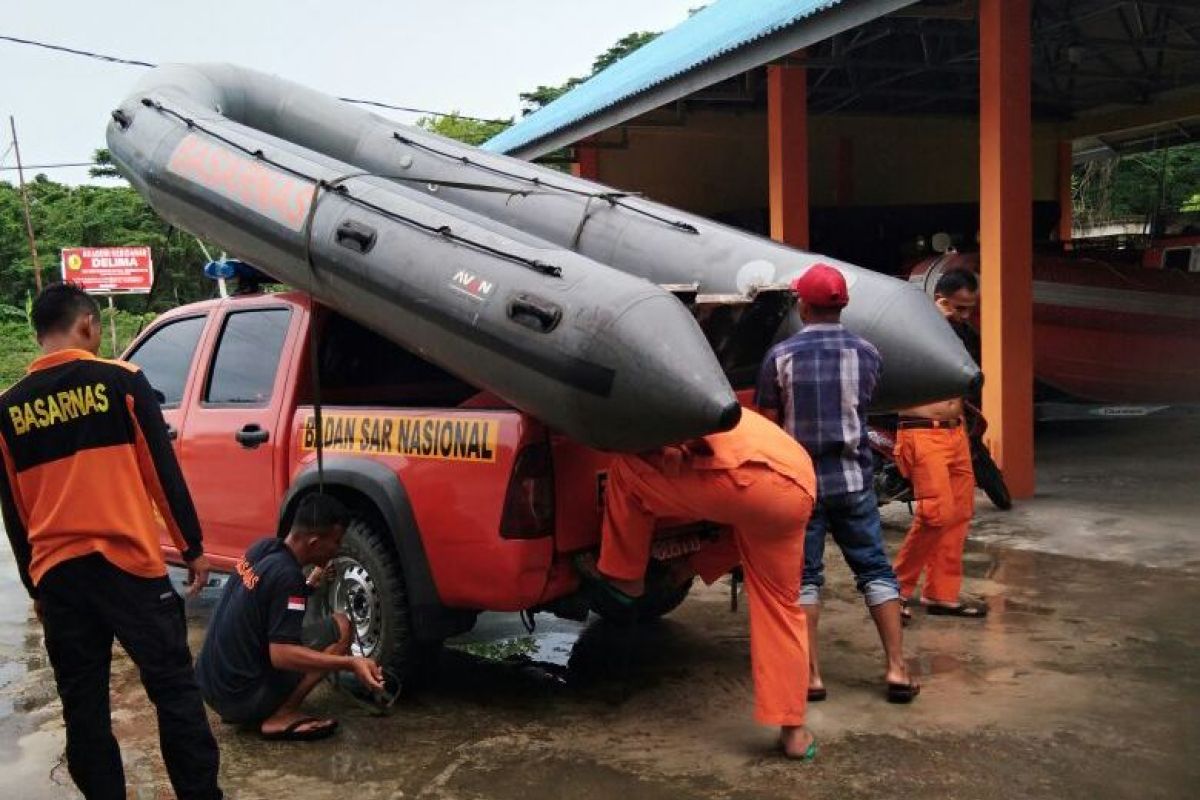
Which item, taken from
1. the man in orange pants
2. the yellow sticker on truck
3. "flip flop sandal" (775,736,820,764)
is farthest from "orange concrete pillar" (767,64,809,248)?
"flip flop sandal" (775,736,820,764)

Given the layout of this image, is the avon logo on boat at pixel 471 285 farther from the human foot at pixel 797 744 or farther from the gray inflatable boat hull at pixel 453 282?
the human foot at pixel 797 744

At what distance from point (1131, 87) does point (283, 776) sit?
1540 cm

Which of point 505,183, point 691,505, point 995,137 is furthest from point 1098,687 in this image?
point 995,137

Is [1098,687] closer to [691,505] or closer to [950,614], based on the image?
[950,614]

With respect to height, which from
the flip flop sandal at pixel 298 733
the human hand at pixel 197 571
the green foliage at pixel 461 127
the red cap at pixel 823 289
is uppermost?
the green foliage at pixel 461 127

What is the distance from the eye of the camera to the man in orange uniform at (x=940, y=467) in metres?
5.10

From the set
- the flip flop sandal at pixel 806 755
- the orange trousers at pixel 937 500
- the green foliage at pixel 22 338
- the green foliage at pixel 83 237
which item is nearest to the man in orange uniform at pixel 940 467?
the orange trousers at pixel 937 500

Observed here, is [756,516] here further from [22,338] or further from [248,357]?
[22,338]

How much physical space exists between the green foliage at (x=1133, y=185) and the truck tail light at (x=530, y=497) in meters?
30.2

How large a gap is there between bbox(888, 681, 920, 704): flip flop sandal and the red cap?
4.76 feet

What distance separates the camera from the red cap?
4.06m

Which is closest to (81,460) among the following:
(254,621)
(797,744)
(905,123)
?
(254,621)

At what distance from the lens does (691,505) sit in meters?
3.63

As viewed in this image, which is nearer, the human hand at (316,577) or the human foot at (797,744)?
the human foot at (797,744)
